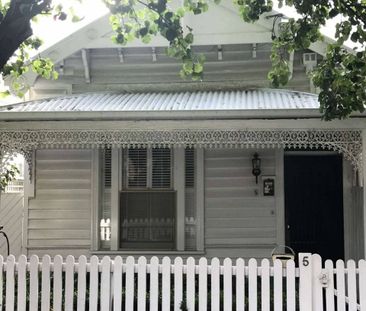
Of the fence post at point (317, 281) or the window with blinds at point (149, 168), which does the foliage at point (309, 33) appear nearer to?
the fence post at point (317, 281)

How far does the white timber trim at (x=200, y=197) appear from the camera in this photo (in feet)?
30.6

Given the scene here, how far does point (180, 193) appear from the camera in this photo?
9.38m

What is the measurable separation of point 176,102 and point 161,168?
5.34 ft

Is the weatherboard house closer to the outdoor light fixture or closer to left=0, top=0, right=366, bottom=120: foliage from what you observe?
the outdoor light fixture

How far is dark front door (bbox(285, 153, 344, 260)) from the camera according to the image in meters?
9.94

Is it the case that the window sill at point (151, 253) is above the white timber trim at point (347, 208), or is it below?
below

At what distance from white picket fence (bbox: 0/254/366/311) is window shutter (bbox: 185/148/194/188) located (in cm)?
360

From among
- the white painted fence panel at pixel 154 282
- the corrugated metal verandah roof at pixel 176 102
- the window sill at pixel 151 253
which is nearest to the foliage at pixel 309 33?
the corrugated metal verandah roof at pixel 176 102

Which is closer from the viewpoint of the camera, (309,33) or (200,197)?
(309,33)

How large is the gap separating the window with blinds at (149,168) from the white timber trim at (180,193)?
0.13 m

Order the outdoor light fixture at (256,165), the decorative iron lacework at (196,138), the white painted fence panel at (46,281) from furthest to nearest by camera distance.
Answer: the outdoor light fixture at (256,165) → the decorative iron lacework at (196,138) → the white painted fence panel at (46,281)

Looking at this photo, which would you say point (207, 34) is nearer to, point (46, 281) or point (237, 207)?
point (237, 207)

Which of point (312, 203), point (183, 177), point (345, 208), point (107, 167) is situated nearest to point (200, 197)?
point (183, 177)

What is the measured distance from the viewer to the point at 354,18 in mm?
6461
